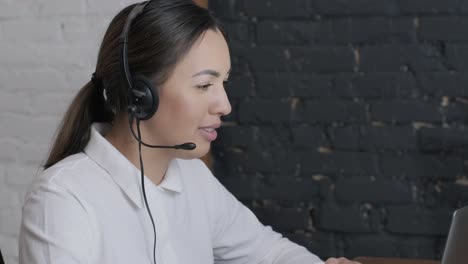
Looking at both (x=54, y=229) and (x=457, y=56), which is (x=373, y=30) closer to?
(x=457, y=56)

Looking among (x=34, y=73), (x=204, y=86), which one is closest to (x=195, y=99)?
(x=204, y=86)

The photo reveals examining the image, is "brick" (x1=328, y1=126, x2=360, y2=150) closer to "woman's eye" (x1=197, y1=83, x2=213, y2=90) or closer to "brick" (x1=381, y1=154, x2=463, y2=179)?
"brick" (x1=381, y1=154, x2=463, y2=179)

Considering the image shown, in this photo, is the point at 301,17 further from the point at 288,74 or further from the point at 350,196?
Result: the point at 350,196

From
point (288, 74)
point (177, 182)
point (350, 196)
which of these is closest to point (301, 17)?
point (288, 74)

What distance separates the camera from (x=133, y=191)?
4.42ft

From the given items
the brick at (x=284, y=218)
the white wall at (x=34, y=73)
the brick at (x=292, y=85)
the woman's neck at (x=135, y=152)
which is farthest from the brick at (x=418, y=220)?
the white wall at (x=34, y=73)

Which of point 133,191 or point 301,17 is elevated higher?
point 301,17

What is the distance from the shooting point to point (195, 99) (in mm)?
1317

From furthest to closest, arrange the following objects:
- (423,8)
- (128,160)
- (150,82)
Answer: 1. (423,8)
2. (128,160)
3. (150,82)

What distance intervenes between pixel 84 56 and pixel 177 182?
0.75 metres

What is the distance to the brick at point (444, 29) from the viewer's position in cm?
185

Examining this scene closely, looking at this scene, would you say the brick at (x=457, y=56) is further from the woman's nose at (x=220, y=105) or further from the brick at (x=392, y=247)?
the woman's nose at (x=220, y=105)

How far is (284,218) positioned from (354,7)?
0.57 meters

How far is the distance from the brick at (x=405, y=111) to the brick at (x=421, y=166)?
0.09 metres
